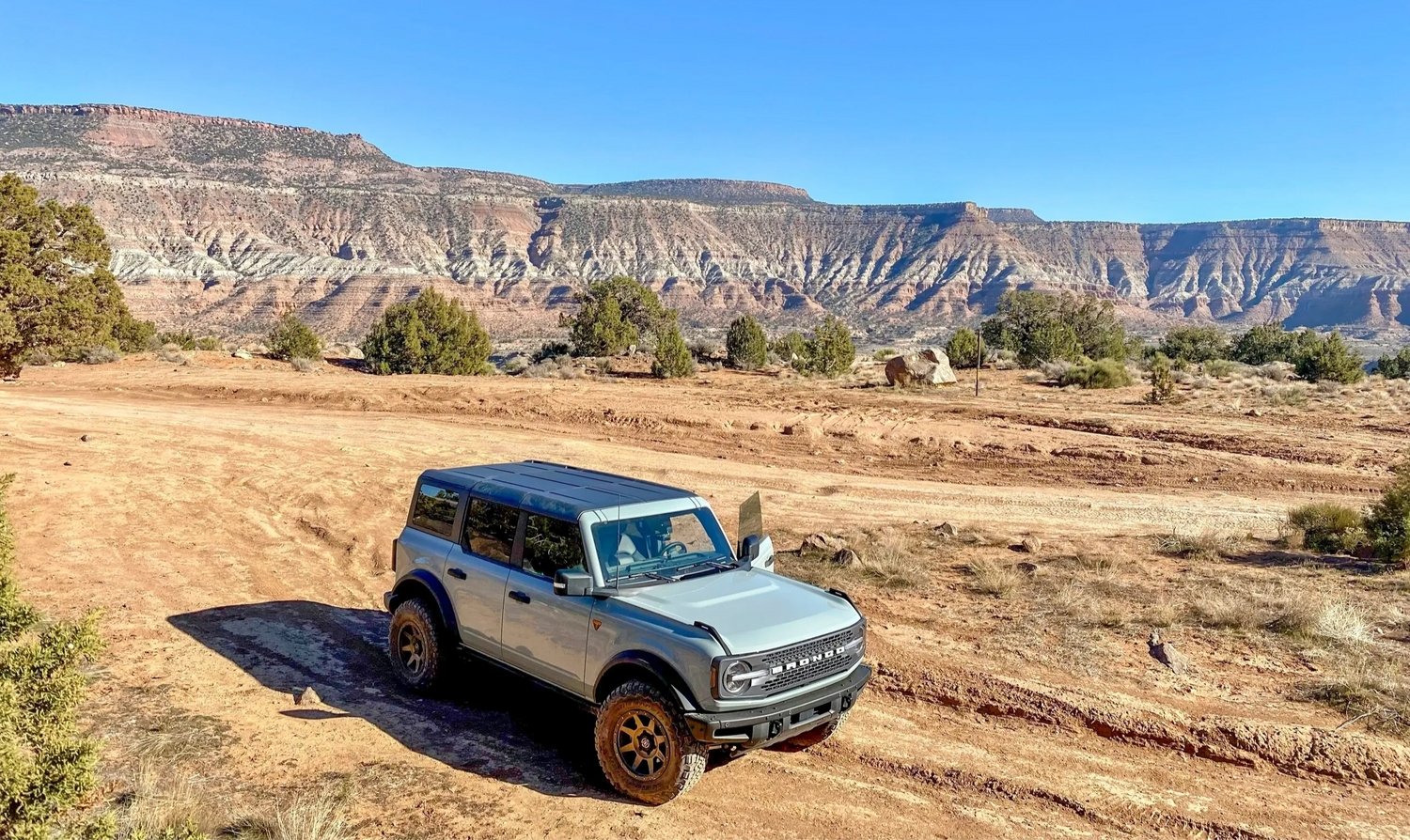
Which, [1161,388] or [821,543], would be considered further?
[1161,388]

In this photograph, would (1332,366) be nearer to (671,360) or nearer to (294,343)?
(671,360)

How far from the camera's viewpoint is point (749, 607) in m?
6.11

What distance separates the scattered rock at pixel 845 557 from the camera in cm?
1177

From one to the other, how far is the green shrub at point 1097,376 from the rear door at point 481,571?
109 feet

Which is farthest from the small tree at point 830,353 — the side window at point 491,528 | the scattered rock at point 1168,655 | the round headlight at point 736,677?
the round headlight at point 736,677

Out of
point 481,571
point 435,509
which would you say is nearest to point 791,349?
point 435,509

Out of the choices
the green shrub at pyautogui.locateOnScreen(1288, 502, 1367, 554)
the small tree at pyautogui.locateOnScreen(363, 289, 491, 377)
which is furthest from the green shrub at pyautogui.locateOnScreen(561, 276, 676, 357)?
the green shrub at pyautogui.locateOnScreen(1288, 502, 1367, 554)

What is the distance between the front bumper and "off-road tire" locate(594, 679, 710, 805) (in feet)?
0.47

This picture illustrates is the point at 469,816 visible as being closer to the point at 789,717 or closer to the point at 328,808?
the point at 328,808

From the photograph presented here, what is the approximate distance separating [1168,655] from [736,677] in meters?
5.10

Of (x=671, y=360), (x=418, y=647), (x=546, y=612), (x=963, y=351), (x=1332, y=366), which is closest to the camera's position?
(x=546, y=612)

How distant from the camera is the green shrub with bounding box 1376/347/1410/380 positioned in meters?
42.2

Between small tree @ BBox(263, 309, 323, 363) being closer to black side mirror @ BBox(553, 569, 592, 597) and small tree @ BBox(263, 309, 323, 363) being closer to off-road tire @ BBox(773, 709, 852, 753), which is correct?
black side mirror @ BBox(553, 569, 592, 597)

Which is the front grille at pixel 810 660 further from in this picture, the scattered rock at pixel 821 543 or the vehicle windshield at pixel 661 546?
the scattered rock at pixel 821 543
